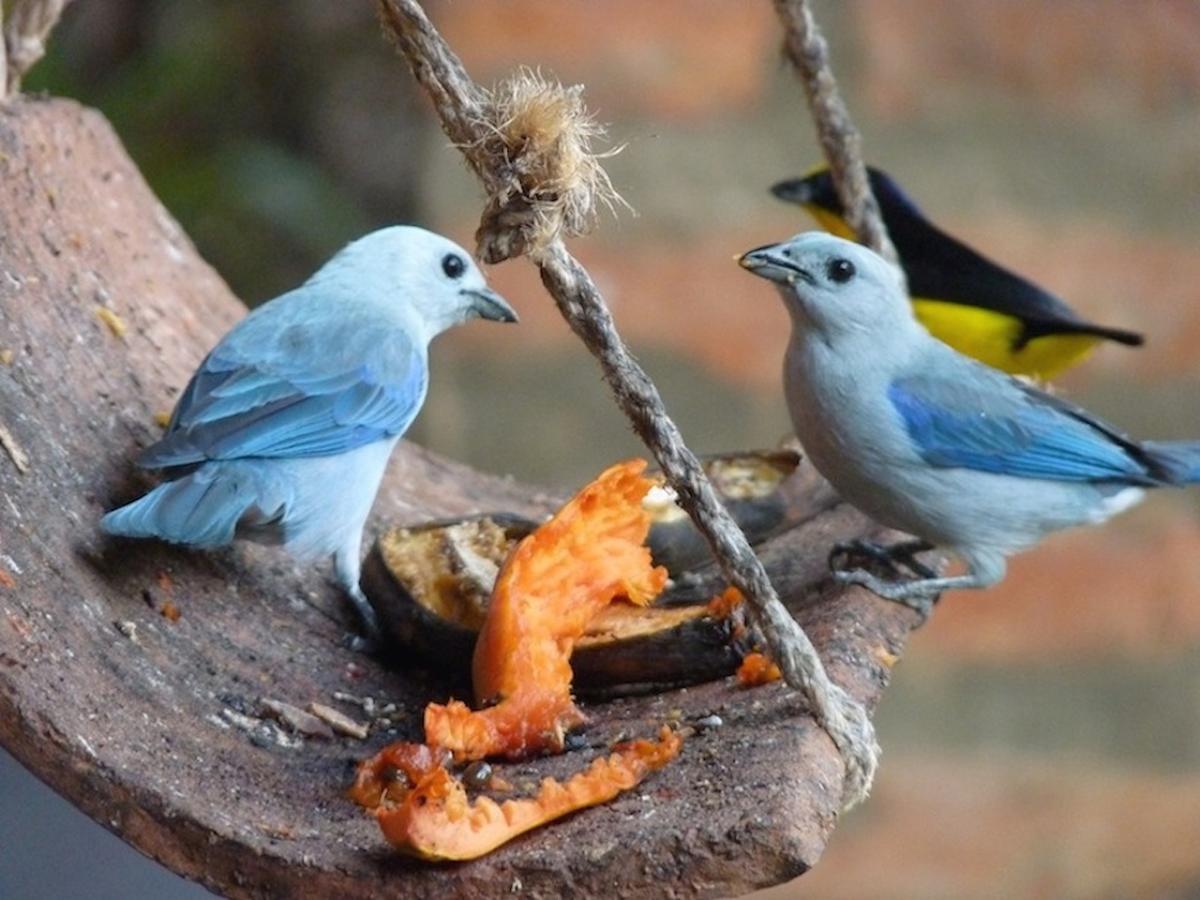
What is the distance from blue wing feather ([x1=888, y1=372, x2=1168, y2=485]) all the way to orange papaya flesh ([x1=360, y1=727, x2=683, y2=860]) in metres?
0.65

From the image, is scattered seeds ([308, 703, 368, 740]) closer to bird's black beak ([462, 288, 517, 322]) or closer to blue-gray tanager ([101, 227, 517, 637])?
blue-gray tanager ([101, 227, 517, 637])

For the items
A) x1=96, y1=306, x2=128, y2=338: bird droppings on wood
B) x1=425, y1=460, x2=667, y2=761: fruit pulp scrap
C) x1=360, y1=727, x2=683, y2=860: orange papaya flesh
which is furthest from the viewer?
x1=96, y1=306, x2=128, y2=338: bird droppings on wood

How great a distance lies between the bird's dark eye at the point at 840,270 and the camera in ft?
5.21

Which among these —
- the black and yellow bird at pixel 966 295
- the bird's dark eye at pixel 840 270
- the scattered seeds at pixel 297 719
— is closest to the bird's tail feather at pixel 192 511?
the scattered seeds at pixel 297 719

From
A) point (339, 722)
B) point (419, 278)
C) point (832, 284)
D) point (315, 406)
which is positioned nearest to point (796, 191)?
point (832, 284)

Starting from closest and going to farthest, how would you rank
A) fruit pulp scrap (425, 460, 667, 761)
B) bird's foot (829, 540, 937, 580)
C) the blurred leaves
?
fruit pulp scrap (425, 460, 667, 761), bird's foot (829, 540, 937, 580), the blurred leaves

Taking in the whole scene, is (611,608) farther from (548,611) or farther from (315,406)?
(315,406)

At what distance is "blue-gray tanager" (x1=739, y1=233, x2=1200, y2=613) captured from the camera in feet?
5.13

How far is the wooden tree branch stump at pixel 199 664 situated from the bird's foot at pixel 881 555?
24 mm

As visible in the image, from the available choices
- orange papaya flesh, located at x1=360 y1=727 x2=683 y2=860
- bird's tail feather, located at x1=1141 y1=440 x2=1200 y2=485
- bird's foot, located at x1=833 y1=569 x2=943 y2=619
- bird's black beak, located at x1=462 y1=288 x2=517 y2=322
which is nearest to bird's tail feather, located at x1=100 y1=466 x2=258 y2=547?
orange papaya flesh, located at x1=360 y1=727 x2=683 y2=860

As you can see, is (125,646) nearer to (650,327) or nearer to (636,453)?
(650,327)

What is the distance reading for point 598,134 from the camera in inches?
41.1

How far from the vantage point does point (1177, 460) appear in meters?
1.67

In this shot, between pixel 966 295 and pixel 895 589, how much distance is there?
1042 millimetres
